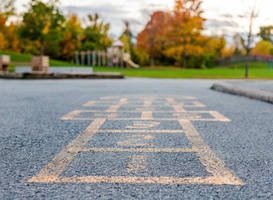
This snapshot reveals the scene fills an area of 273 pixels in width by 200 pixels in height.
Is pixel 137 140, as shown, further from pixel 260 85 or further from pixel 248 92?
pixel 260 85

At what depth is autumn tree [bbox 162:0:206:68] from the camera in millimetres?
35812

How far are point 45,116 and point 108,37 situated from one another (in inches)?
1644

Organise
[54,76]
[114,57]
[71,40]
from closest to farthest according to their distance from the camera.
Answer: [54,76]
[114,57]
[71,40]

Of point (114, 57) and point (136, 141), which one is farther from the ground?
point (114, 57)

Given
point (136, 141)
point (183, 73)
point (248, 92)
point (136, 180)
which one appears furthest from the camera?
point (183, 73)

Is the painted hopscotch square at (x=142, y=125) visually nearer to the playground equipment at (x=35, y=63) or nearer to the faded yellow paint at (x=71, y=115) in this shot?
the faded yellow paint at (x=71, y=115)

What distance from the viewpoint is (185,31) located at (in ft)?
117

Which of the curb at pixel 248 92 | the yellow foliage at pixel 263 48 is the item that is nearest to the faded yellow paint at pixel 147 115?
the curb at pixel 248 92

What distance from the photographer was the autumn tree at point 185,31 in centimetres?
3581

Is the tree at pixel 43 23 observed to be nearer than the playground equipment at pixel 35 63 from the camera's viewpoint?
No

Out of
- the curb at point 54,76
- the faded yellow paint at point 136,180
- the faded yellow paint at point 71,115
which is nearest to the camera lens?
the faded yellow paint at point 136,180

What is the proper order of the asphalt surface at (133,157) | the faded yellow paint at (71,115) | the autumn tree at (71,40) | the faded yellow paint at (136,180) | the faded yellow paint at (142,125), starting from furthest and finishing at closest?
1. the autumn tree at (71,40)
2. the faded yellow paint at (71,115)
3. the faded yellow paint at (142,125)
4. the faded yellow paint at (136,180)
5. the asphalt surface at (133,157)

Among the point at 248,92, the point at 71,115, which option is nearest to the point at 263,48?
the point at 248,92

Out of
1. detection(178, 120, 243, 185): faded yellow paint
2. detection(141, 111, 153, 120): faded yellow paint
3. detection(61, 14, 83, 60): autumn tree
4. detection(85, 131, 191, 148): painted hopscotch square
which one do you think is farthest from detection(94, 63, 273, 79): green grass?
detection(178, 120, 243, 185): faded yellow paint
